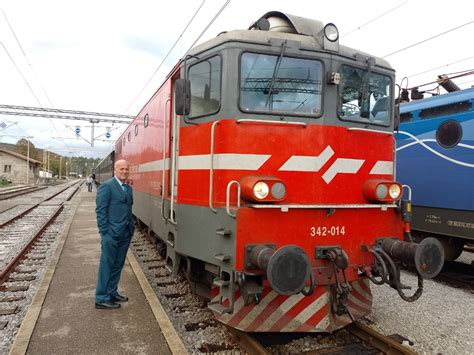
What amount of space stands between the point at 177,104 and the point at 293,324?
2.63m

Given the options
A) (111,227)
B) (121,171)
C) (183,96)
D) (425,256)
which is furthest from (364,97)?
(111,227)

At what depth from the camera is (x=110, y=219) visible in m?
5.38

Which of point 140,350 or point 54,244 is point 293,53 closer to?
point 140,350

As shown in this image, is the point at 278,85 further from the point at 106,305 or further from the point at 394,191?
the point at 106,305

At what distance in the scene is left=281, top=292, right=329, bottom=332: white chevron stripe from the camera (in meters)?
4.12

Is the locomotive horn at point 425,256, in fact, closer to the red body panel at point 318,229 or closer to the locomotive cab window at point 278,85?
the red body panel at point 318,229

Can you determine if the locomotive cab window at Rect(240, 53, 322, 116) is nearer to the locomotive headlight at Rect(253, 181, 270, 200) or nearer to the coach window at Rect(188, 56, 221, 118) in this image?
the coach window at Rect(188, 56, 221, 118)

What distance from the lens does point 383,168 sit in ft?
16.1

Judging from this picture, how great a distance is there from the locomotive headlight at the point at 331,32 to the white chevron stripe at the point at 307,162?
1.21 meters

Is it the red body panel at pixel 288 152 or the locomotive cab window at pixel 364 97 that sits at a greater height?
the locomotive cab window at pixel 364 97

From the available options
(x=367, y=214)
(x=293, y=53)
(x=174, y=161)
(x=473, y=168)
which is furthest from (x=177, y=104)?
(x=473, y=168)

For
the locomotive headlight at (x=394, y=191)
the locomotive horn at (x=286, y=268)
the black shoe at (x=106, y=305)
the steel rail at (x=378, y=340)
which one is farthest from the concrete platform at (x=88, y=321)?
the locomotive headlight at (x=394, y=191)

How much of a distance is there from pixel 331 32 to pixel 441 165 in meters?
4.46

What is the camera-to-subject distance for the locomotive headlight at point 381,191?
4.54 meters
